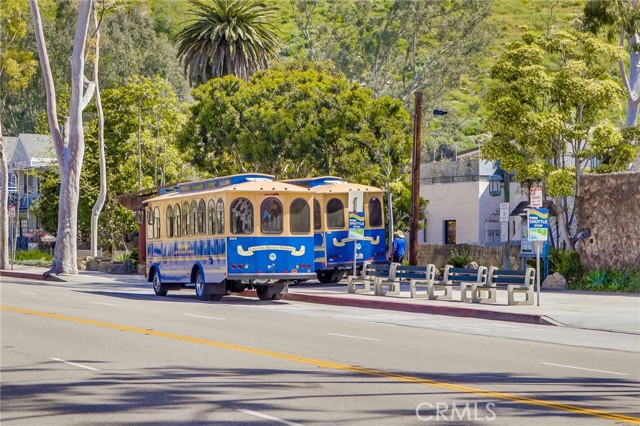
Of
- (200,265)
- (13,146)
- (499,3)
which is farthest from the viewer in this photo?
(499,3)

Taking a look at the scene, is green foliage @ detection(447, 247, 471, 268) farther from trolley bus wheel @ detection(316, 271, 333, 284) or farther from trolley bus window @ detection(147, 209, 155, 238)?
trolley bus window @ detection(147, 209, 155, 238)

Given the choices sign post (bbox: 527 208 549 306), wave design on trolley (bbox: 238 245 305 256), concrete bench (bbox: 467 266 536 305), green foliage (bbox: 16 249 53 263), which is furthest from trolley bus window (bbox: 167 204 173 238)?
green foliage (bbox: 16 249 53 263)

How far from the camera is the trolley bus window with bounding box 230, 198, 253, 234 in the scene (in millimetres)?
29266

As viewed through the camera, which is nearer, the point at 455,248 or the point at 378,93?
the point at 455,248

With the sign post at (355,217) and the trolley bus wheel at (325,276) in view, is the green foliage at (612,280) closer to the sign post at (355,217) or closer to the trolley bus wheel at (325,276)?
the sign post at (355,217)

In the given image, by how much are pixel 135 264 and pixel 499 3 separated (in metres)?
147

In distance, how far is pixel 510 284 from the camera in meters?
27.7

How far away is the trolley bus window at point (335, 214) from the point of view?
129ft

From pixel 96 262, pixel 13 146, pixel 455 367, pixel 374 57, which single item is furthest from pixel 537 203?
pixel 13 146

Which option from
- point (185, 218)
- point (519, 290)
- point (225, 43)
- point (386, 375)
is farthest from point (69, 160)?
Result: point (386, 375)

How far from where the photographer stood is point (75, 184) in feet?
153

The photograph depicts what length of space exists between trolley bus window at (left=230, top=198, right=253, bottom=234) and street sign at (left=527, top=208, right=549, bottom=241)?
7552mm

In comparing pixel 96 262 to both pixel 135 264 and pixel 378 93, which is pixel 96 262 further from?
pixel 378 93

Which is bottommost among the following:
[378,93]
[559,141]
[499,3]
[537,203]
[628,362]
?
[628,362]
